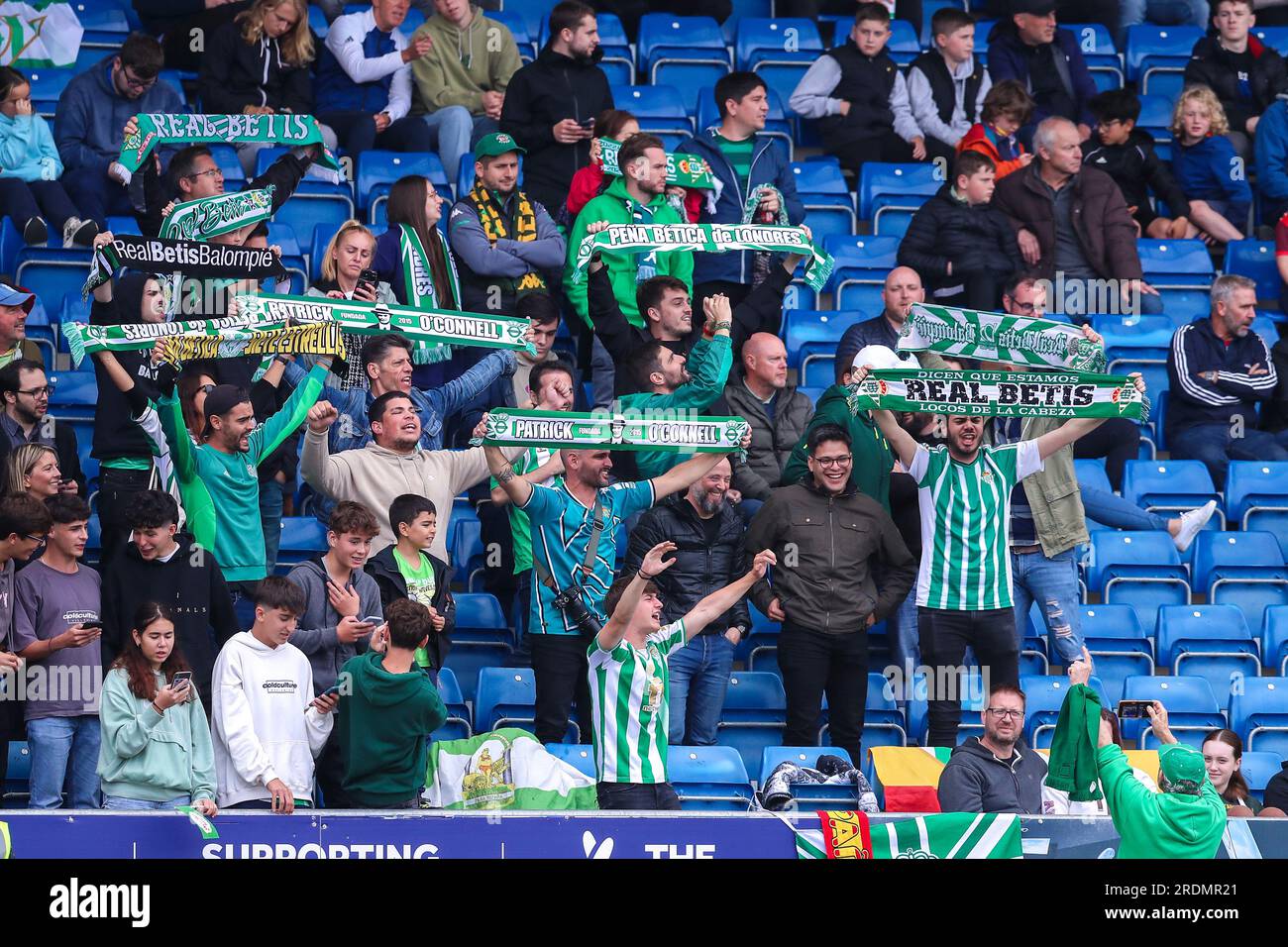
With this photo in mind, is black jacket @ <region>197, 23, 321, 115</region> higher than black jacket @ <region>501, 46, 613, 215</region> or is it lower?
higher

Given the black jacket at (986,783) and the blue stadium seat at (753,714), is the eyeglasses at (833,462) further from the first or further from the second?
the black jacket at (986,783)

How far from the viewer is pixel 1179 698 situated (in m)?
10.4

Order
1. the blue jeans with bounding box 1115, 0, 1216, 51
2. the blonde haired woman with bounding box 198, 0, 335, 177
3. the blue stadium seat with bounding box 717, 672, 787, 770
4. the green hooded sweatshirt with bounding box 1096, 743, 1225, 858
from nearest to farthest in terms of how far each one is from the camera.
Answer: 1. the green hooded sweatshirt with bounding box 1096, 743, 1225, 858
2. the blue stadium seat with bounding box 717, 672, 787, 770
3. the blonde haired woman with bounding box 198, 0, 335, 177
4. the blue jeans with bounding box 1115, 0, 1216, 51

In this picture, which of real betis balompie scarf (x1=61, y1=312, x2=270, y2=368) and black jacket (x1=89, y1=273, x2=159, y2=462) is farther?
black jacket (x1=89, y1=273, x2=159, y2=462)

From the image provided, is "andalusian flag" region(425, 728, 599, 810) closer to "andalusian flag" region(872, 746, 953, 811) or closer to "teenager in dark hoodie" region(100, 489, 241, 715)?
"teenager in dark hoodie" region(100, 489, 241, 715)

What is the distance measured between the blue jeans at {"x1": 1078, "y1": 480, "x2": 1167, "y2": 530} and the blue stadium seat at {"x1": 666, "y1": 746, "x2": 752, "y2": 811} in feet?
A: 8.63

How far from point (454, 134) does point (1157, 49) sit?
4950 millimetres

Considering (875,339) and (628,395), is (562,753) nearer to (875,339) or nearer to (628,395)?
(628,395)

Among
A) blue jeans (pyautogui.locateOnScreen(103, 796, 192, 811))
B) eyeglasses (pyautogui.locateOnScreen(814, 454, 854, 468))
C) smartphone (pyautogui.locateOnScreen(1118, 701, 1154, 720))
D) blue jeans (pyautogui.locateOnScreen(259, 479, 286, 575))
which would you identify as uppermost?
eyeglasses (pyautogui.locateOnScreen(814, 454, 854, 468))

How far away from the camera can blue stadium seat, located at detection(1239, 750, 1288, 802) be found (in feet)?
32.7

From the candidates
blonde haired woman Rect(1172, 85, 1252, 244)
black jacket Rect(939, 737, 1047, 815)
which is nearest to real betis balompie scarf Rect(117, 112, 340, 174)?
black jacket Rect(939, 737, 1047, 815)

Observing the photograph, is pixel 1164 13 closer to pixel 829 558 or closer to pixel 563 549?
pixel 829 558

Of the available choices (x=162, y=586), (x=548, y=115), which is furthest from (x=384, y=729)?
(x=548, y=115)
